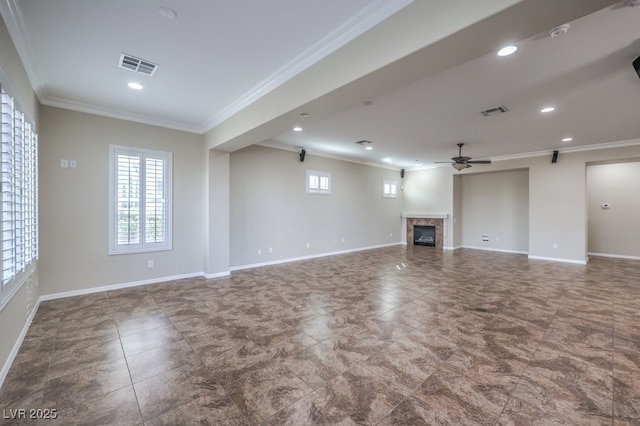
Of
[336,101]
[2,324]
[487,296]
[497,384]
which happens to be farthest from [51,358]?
[487,296]

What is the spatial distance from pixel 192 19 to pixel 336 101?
4.90ft

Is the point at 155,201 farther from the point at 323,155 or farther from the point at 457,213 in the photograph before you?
the point at 457,213

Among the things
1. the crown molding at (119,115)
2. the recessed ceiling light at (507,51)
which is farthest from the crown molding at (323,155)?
the recessed ceiling light at (507,51)

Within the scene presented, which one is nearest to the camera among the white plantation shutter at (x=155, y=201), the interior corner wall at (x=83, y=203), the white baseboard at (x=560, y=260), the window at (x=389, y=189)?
the interior corner wall at (x=83, y=203)

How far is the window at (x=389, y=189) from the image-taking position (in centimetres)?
991

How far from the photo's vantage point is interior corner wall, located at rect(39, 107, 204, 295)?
405 cm

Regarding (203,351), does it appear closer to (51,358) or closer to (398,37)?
(51,358)

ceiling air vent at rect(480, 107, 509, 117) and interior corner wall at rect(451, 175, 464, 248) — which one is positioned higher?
ceiling air vent at rect(480, 107, 509, 117)

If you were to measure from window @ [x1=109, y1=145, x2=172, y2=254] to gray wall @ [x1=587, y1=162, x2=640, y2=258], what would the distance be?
11.5m

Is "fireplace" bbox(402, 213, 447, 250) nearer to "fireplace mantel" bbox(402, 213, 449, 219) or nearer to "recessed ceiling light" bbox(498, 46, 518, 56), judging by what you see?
"fireplace mantel" bbox(402, 213, 449, 219)

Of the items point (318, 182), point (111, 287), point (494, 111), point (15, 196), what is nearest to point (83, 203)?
point (111, 287)

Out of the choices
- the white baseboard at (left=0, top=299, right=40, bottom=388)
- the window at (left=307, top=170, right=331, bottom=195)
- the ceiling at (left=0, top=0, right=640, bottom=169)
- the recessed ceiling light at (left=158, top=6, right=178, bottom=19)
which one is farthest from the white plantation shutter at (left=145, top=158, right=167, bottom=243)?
the window at (left=307, top=170, right=331, bottom=195)

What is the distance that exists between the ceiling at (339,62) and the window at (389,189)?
4.80m

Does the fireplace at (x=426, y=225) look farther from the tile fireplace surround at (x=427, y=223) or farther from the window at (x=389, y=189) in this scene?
the window at (x=389, y=189)
